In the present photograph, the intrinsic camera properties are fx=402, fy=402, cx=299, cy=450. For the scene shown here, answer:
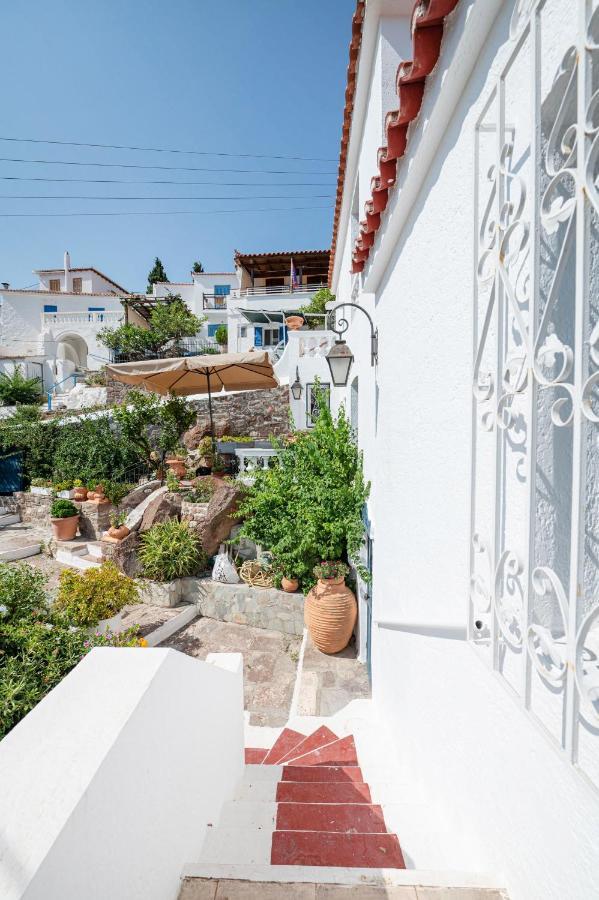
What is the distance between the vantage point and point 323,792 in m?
2.71

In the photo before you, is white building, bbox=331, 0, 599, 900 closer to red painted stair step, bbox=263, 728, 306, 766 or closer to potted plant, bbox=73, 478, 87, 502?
red painted stair step, bbox=263, 728, 306, 766

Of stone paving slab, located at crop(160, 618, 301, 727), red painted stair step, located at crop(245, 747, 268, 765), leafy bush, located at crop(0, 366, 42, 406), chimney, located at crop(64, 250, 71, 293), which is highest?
chimney, located at crop(64, 250, 71, 293)

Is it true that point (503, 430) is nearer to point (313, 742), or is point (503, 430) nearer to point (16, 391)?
point (313, 742)

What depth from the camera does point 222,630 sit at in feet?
22.1

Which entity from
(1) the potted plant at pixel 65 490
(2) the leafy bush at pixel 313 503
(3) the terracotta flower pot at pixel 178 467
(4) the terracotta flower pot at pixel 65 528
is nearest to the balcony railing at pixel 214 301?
(1) the potted plant at pixel 65 490

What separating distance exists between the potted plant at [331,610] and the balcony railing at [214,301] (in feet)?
95.2

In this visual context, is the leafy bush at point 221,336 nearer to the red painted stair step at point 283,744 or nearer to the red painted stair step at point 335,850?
the red painted stair step at point 283,744

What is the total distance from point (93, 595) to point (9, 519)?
8.36 m

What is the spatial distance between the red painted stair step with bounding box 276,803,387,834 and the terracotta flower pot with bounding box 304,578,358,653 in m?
2.99

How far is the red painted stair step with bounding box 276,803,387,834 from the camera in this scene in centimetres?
225

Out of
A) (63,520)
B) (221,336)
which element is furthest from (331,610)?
(221,336)

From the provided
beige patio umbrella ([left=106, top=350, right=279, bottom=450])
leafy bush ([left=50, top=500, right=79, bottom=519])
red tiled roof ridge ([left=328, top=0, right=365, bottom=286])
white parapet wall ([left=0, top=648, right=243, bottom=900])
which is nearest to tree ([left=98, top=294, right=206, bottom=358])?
beige patio umbrella ([left=106, top=350, right=279, bottom=450])

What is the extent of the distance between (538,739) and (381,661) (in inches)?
113

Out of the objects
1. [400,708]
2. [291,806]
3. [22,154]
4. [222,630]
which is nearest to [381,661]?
[400,708]
